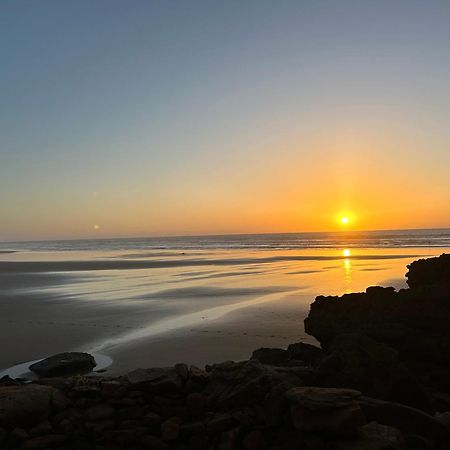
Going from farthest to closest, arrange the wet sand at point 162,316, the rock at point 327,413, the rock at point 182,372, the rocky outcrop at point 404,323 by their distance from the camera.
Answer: the wet sand at point 162,316, the rocky outcrop at point 404,323, the rock at point 182,372, the rock at point 327,413

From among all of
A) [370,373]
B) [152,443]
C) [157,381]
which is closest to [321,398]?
[370,373]

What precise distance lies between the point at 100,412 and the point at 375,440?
3.74 meters

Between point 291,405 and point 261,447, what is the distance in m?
0.66

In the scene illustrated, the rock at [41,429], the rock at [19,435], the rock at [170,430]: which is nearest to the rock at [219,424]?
the rock at [170,430]

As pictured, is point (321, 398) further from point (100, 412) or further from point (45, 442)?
point (45, 442)

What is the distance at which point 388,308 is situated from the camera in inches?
374

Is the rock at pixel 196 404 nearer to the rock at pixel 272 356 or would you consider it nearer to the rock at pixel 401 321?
the rock at pixel 272 356

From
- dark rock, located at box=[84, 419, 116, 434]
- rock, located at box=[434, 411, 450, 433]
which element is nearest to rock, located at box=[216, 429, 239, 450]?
dark rock, located at box=[84, 419, 116, 434]

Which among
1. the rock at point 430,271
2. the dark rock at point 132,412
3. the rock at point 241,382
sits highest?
the rock at point 430,271

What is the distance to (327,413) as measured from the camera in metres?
5.92

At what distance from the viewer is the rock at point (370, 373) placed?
7113 millimetres

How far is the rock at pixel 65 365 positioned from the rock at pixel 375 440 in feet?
20.9

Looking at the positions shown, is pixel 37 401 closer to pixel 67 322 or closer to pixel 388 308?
pixel 388 308

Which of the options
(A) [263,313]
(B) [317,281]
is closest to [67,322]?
(A) [263,313]
